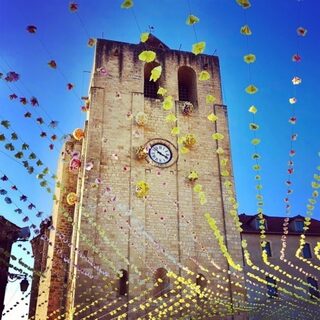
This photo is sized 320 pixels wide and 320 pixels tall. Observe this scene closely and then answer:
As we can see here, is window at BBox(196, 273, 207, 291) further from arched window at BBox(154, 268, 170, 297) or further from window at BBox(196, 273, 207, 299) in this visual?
arched window at BBox(154, 268, 170, 297)

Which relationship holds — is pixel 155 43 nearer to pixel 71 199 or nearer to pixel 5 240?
pixel 71 199

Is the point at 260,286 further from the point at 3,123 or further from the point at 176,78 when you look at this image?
the point at 3,123

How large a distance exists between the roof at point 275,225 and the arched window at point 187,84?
8.64 m

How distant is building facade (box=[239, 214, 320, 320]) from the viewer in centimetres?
2173

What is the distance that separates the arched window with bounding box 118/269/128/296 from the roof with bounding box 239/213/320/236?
33.4 feet

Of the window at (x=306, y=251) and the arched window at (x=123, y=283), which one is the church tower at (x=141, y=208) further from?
the window at (x=306, y=251)

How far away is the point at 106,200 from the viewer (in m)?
17.3

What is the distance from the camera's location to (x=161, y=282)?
16531mm

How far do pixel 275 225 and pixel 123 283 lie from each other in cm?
1305

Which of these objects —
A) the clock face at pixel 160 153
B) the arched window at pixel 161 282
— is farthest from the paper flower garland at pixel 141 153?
the arched window at pixel 161 282

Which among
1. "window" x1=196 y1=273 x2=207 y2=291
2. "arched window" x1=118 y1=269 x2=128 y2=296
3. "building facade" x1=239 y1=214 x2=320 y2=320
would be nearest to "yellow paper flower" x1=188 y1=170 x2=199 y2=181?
"window" x1=196 y1=273 x2=207 y2=291

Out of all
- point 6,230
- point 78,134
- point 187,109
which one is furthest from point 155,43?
point 6,230

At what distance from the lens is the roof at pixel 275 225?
24.4m

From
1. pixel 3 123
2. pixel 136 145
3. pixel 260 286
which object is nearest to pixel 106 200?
pixel 136 145
